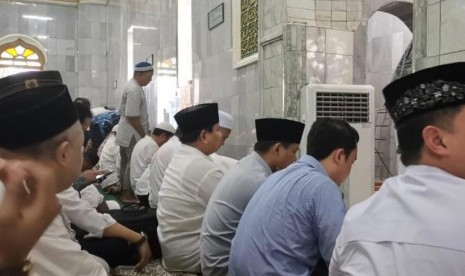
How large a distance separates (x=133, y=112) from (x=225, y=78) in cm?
116

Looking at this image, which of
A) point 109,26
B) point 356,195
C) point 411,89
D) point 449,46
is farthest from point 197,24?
point 109,26

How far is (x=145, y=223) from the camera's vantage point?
3.73 meters

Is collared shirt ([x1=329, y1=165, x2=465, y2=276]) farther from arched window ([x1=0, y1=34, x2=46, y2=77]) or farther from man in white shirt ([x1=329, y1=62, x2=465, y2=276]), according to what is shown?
arched window ([x1=0, y1=34, x2=46, y2=77])

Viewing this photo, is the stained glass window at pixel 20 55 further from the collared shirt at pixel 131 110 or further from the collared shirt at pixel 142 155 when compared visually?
the collared shirt at pixel 142 155

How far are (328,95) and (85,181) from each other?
1.86 metres

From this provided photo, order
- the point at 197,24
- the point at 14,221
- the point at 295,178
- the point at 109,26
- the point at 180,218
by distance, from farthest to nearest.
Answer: the point at 109,26 → the point at 197,24 → the point at 180,218 → the point at 295,178 → the point at 14,221

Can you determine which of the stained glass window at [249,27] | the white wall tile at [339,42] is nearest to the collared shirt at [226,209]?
the white wall tile at [339,42]

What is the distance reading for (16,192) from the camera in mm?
779

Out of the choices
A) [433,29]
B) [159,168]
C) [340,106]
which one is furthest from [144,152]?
[433,29]

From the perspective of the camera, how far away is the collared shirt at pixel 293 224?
203 centimetres

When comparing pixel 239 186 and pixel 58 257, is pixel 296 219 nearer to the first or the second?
pixel 239 186

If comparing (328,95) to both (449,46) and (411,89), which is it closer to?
Result: (449,46)

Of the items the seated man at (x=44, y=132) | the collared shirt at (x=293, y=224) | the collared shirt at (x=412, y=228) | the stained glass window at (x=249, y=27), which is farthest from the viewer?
the stained glass window at (x=249, y=27)

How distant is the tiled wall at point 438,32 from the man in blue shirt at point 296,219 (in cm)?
64
